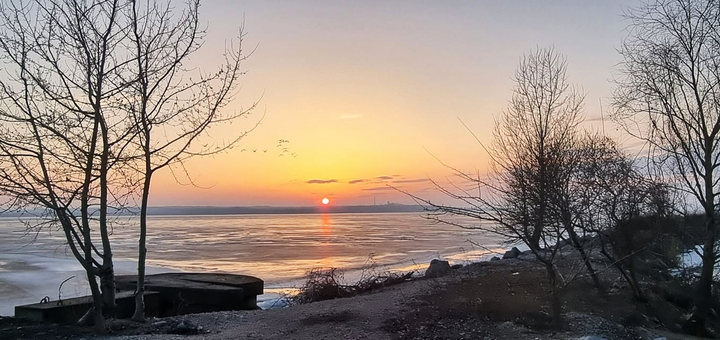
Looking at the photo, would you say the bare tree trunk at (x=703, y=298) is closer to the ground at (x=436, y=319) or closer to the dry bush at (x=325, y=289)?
the ground at (x=436, y=319)

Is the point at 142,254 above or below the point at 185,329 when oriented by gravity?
above

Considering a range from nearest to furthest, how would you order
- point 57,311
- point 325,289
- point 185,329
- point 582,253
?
1. point 185,329
2. point 57,311
3. point 582,253
4. point 325,289

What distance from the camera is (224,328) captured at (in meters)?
9.24

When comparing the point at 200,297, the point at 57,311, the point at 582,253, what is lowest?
the point at 200,297

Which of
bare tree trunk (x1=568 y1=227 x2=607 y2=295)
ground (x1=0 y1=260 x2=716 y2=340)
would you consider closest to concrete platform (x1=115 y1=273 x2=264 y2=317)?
ground (x1=0 y1=260 x2=716 y2=340)

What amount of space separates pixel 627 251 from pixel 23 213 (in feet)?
36.2

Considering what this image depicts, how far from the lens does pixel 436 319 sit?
9.28m

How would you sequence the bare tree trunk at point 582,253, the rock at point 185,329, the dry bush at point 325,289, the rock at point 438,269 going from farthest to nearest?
the rock at point 438,269, the dry bush at point 325,289, the bare tree trunk at point 582,253, the rock at point 185,329

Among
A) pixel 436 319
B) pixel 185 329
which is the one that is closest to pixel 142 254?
pixel 185 329

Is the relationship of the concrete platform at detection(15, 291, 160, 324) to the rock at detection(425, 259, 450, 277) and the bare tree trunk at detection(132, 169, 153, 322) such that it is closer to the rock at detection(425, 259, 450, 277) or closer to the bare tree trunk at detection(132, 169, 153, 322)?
the bare tree trunk at detection(132, 169, 153, 322)

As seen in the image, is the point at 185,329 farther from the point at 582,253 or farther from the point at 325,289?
the point at 582,253

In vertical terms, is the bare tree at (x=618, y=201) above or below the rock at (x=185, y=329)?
above

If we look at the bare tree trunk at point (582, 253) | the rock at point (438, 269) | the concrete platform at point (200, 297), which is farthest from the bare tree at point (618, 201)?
the concrete platform at point (200, 297)

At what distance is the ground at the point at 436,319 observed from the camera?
8.49 metres
